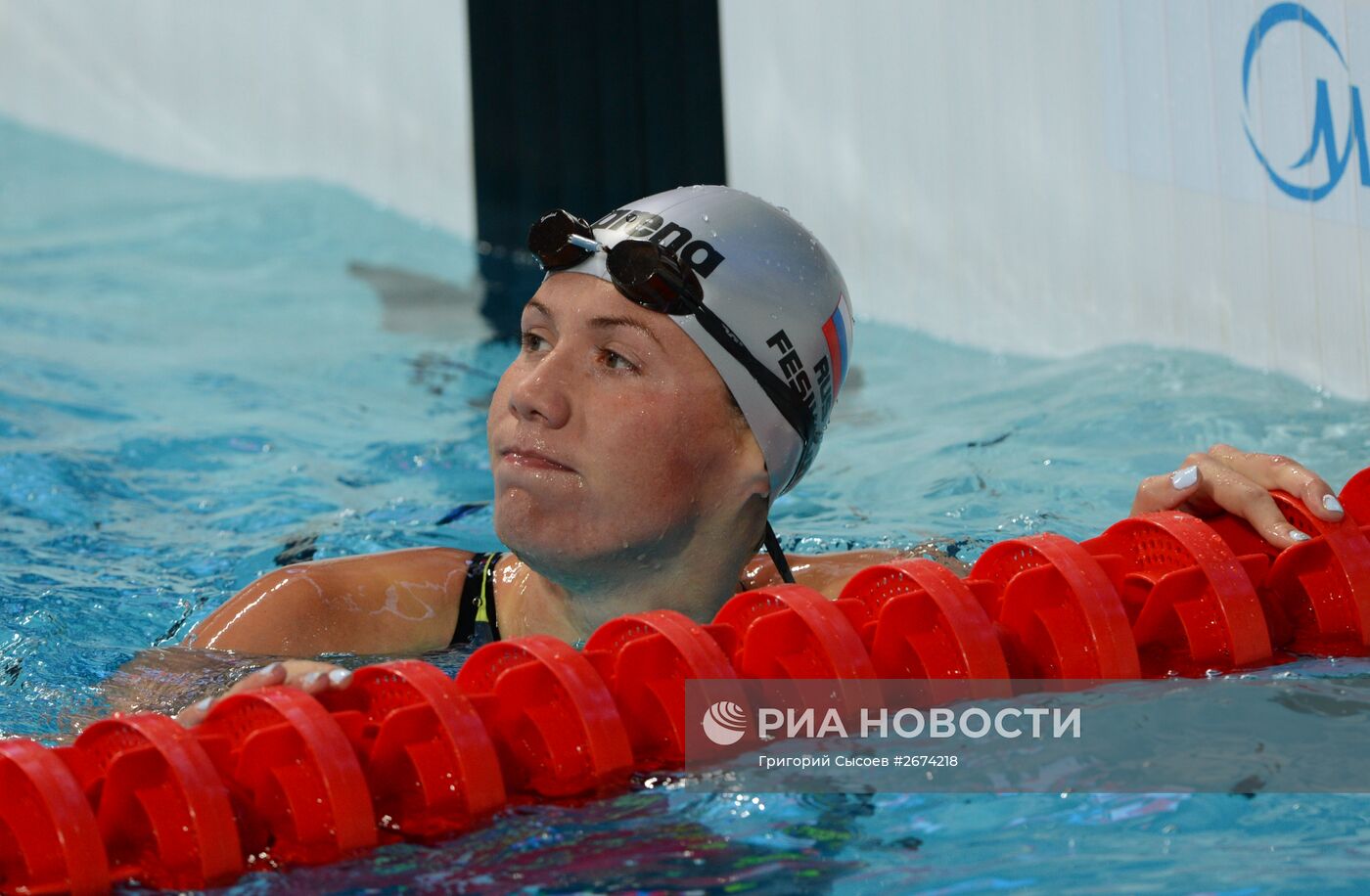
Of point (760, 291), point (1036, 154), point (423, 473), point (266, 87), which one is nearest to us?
point (760, 291)

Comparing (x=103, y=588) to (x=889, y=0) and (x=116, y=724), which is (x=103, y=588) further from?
(x=889, y=0)

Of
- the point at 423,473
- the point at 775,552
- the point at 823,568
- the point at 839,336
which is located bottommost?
the point at 423,473

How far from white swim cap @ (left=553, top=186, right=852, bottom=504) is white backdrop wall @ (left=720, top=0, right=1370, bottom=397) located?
199cm

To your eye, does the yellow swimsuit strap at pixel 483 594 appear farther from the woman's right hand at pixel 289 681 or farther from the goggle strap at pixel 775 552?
the woman's right hand at pixel 289 681

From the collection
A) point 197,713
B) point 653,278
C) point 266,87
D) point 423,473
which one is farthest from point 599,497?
point 266,87

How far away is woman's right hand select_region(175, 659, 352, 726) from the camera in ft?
6.06

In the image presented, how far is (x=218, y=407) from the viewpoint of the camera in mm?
5242

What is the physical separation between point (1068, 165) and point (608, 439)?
3.35m

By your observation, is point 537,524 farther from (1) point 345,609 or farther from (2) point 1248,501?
Answer: (2) point 1248,501

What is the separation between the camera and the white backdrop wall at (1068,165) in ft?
13.9

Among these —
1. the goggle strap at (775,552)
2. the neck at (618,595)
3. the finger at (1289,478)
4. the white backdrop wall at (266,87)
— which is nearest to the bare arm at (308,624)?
the neck at (618,595)

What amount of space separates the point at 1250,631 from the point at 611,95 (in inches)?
214

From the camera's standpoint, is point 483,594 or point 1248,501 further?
point 483,594

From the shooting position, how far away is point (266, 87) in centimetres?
928
